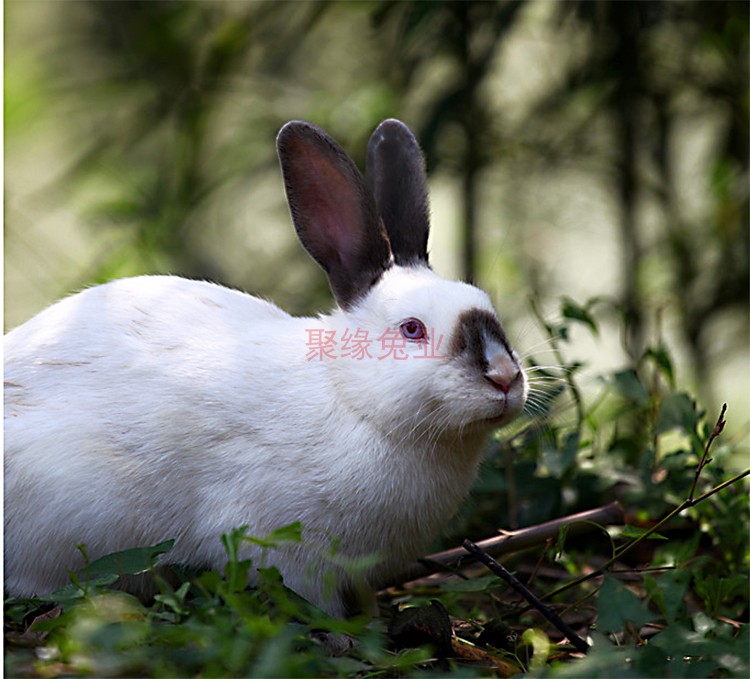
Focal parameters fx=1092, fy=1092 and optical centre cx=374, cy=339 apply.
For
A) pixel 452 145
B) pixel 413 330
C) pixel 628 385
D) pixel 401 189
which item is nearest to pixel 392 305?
pixel 413 330

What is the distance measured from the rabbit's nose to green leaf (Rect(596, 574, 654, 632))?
487 millimetres

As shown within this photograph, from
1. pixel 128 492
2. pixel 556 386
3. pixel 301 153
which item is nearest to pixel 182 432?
pixel 128 492

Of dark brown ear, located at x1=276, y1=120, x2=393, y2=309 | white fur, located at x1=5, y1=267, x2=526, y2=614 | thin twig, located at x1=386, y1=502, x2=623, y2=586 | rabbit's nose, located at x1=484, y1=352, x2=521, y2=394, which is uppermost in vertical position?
dark brown ear, located at x1=276, y1=120, x2=393, y2=309

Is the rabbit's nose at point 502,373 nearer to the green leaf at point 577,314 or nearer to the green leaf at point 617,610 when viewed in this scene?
the green leaf at point 617,610

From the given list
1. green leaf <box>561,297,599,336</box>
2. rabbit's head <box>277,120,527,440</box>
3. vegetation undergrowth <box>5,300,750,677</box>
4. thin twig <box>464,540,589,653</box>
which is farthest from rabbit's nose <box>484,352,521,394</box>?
green leaf <box>561,297,599,336</box>

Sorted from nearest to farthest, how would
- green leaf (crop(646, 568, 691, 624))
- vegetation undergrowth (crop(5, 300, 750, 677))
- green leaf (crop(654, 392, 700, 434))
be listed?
vegetation undergrowth (crop(5, 300, 750, 677)) → green leaf (crop(646, 568, 691, 624)) → green leaf (crop(654, 392, 700, 434))

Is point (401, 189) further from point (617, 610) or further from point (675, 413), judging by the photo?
point (617, 610)

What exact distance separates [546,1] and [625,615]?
373 centimetres

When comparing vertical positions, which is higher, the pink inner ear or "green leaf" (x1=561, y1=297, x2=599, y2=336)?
the pink inner ear

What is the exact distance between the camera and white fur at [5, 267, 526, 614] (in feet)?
7.46

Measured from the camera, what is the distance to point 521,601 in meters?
2.62

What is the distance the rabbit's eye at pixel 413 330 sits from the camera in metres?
2.33

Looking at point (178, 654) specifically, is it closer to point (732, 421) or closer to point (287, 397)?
point (287, 397)

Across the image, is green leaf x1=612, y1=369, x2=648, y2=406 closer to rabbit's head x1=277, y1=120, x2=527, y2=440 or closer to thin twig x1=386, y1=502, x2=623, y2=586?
thin twig x1=386, y1=502, x2=623, y2=586
